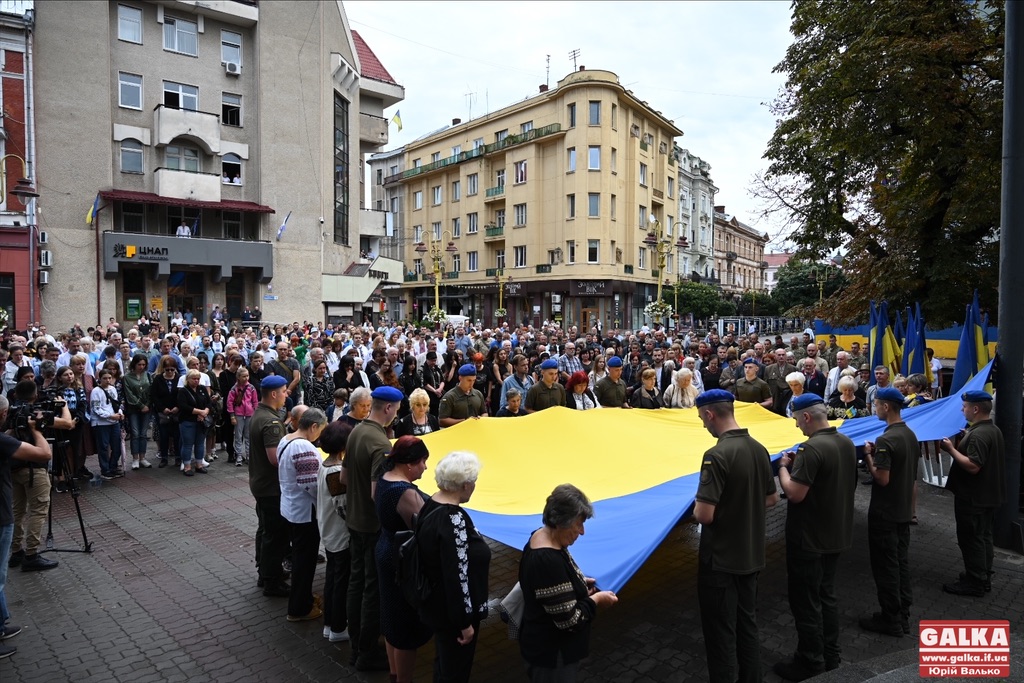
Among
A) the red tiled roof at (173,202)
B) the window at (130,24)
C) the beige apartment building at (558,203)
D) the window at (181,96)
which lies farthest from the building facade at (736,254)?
the window at (130,24)

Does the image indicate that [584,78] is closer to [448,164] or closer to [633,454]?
[448,164]

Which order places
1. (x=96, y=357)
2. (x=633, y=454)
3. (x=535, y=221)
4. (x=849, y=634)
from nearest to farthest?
(x=849, y=634) → (x=633, y=454) → (x=96, y=357) → (x=535, y=221)

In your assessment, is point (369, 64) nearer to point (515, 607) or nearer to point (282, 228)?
point (282, 228)

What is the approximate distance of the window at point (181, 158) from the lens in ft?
100

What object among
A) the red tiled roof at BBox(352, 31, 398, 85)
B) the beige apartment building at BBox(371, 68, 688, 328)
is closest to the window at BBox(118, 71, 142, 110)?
the red tiled roof at BBox(352, 31, 398, 85)

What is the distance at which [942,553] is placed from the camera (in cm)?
722

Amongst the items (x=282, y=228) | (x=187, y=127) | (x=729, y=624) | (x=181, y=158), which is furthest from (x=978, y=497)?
(x=181, y=158)

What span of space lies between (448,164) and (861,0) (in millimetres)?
44482

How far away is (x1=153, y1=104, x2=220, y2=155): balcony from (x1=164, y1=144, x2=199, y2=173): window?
54cm

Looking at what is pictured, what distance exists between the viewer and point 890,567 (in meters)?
5.39

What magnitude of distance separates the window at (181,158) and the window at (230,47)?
16.6ft

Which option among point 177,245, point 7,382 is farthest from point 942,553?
point 177,245

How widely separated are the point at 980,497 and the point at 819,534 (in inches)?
105

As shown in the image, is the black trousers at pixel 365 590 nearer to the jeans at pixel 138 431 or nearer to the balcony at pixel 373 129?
the jeans at pixel 138 431
